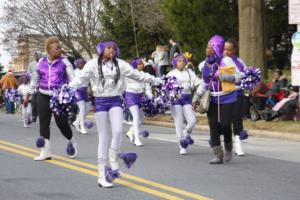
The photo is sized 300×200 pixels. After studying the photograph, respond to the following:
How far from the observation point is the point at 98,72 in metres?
8.68

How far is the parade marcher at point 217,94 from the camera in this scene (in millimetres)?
10406

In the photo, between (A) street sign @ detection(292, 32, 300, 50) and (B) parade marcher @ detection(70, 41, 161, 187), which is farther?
(A) street sign @ detection(292, 32, 300, 50)

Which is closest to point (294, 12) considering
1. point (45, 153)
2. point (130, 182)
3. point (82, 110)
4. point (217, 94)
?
point (82, 110)

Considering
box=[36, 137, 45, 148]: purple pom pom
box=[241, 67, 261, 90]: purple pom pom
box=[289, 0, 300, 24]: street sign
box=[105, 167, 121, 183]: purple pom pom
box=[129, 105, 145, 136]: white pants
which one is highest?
box=[289, 0, 300, 24]: street sign

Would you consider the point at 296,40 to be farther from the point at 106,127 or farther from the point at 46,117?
the point at 106,127

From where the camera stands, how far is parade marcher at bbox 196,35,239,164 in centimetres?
1041

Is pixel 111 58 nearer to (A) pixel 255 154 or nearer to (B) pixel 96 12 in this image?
(A) pixel 255 154

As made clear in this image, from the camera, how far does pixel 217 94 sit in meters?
10.5

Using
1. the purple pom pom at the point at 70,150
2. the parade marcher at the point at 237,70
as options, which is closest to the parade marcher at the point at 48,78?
the purple pom pom at the point at 70,150

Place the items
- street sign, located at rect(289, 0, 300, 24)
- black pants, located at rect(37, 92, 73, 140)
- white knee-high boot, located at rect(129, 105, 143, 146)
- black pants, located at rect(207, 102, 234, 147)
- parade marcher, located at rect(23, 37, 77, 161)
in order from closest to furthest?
black pants, located at rect(207, 102, 234, 147), parade marcher, located at rect(23, 37, 77, 161), black pants, located at rect(37, 92, 73, 140), white knee-high boot, located at rect(129, 105, 143, 146), street sign, located at rect(289, 0, 300, 24)

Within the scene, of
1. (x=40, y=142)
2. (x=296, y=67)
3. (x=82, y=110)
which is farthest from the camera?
(x=82, y=110)

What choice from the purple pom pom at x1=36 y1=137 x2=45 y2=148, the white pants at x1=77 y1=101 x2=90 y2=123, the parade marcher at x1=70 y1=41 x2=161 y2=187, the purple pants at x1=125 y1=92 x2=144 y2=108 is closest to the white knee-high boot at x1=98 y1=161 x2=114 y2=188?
the parade marcher at x1=70 y1=41 x2=161 y2=187

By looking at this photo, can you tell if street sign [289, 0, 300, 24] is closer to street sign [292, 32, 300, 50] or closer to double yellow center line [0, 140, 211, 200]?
street sign [292, 32, 300, 50]

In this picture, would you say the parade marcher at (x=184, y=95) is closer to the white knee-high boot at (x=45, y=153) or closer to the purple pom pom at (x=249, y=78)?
the purple pom pom at (x=249, y=78)
